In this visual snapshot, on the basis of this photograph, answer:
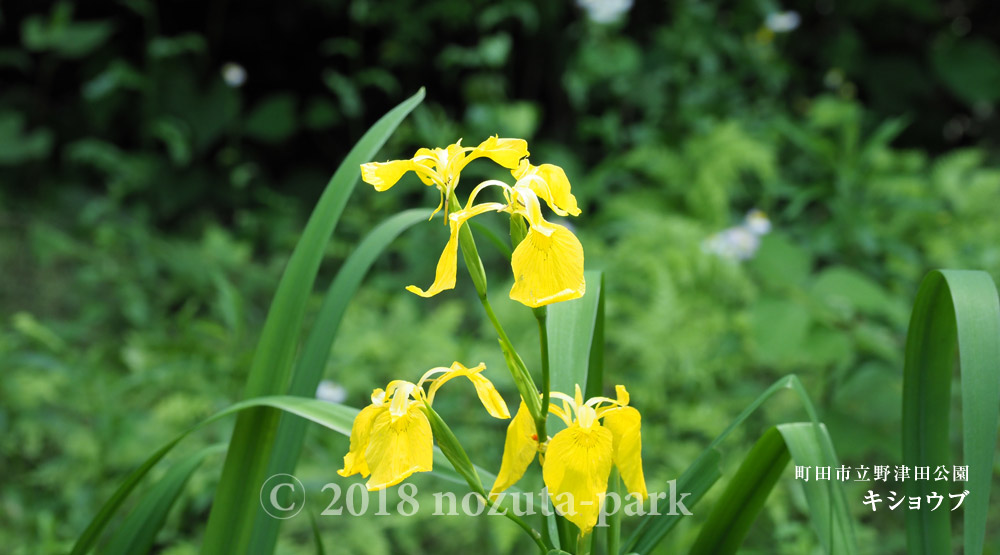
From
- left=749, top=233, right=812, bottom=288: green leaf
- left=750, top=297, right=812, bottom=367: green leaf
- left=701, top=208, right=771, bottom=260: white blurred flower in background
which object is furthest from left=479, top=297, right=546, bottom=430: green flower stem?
left=701, top=208, right=771, bottom=260: white blurred flower in background

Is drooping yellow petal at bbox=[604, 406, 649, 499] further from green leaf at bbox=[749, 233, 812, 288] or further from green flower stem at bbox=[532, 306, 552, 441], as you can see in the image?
green leaf at bbox=[749, 233, 812, 288]

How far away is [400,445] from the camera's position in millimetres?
436

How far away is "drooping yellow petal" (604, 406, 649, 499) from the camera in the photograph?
0.46m

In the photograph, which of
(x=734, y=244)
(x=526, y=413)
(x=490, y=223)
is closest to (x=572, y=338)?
(x=526, y=413)

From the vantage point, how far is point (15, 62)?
2.38m

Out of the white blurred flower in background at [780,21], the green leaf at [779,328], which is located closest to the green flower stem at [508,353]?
the green leaf at [779,328]

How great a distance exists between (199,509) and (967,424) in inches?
40.9

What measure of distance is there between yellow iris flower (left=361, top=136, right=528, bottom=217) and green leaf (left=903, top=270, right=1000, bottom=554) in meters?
0.30

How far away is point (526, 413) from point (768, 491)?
0.22m

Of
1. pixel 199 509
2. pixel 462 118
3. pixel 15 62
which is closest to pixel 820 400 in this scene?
pixel 199 509

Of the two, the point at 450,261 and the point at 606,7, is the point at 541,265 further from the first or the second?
the point at 606,7

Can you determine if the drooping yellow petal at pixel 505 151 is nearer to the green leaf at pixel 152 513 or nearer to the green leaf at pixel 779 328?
the green leaf at pixel 152 513

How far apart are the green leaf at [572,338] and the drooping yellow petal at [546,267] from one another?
0.15 m

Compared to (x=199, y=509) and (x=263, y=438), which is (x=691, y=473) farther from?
(x=199, y=509)
